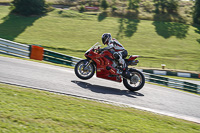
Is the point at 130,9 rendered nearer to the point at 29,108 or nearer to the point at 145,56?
the point at 145,56

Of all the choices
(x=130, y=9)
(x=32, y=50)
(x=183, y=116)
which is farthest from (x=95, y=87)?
(x=130, y=9)

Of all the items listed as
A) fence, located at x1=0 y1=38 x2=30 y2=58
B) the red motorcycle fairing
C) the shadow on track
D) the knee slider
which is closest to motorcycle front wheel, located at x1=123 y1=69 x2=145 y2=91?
the shadow on track

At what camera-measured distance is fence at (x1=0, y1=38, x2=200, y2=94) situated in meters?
14.4

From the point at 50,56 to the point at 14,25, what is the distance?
61.8ft

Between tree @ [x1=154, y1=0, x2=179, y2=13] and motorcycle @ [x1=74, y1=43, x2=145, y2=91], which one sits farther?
tree @ [x1=154, y1=0, x2=179, y2=13]

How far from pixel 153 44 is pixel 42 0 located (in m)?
20.0

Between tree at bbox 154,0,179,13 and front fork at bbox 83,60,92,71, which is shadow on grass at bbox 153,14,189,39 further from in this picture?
front fork at bbox 83,60,92,71

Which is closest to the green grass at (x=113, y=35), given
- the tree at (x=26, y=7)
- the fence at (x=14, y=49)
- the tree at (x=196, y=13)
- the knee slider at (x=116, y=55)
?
the tree at (x=26, y=7)

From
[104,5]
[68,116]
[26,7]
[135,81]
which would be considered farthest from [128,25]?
[68,116]

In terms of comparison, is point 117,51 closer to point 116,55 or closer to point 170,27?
point 116,55

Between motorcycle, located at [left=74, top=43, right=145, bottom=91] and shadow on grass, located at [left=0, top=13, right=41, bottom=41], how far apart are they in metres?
19.7

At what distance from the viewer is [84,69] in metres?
8.89

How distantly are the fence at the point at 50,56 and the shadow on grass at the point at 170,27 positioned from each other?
19.1 metres

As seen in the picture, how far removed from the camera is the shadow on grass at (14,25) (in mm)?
27780
